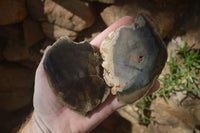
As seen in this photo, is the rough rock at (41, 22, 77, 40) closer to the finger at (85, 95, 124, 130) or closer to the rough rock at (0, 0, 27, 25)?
the rough rock at (0, 0, 27, 25)

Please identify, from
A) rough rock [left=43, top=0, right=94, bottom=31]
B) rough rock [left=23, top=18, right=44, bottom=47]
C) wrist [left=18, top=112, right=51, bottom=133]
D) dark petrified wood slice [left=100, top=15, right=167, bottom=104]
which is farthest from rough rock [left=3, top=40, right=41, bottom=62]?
dark petrified wood slice [left=100, top=15, right=167, bottom=104]

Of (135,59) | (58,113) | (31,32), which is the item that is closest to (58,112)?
(58,113)

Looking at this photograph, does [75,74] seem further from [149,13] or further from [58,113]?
[149,13]

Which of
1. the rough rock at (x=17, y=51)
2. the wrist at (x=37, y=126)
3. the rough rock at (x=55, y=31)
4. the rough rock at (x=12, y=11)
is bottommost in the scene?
the rough rock at (x=17, y=51)

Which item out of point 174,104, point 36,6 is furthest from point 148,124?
point 36,6

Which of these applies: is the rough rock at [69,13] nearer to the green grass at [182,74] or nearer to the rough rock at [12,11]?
the rough rock at [12,11]

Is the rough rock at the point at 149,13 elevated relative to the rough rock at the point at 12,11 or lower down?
elevated

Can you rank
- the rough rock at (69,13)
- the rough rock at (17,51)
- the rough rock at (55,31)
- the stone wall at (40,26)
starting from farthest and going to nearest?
the rough rock at (17,51) → the rough rock at (55,31) → the rough rock at (69,13) → the stone wall at (40,26)

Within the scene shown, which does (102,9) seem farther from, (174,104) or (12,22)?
(174,104)

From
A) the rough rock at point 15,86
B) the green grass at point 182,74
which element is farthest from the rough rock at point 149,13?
the rough rock at point 15,86
